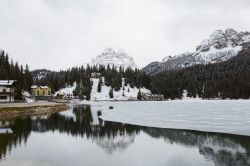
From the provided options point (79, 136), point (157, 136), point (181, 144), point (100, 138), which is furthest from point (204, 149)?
point (79, 136)

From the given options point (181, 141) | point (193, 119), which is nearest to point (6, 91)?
point (193, 119)

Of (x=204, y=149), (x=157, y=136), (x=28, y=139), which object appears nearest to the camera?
(x=204, y=149)

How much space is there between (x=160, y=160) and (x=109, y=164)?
4306mm

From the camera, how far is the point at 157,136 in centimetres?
3941

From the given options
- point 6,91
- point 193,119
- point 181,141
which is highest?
point 6,91

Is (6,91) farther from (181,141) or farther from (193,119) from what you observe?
(181,141)

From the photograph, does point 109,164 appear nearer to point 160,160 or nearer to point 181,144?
point 160,160

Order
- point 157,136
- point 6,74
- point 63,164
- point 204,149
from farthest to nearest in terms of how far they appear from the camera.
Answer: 1. point 6,74
2. point 157,136
3. point 204,149
4. point 63,164

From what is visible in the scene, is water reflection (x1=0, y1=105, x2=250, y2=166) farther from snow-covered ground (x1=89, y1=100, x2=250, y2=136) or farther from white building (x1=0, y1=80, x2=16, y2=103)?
white building (x1=0, y1=80, x2=16, y2=103)

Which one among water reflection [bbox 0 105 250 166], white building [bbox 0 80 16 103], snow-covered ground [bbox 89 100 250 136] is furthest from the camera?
white building [bbox 0 80 16 103]

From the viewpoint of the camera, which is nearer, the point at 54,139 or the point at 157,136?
the point at 54,139

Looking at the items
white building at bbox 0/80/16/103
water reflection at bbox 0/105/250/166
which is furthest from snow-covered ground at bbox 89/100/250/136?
white building at bbox 0/80/16/103

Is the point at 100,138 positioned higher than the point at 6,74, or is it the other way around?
the point at 6,74

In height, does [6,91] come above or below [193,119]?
above
